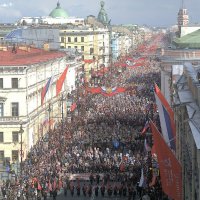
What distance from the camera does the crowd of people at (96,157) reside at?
33875 mm

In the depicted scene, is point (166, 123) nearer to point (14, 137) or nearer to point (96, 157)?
point (96, 157)

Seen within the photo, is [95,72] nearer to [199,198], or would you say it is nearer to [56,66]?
[56,66]

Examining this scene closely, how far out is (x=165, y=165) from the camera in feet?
75.2

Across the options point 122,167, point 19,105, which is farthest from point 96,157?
point 19,105

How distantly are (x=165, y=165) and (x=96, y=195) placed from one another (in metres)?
11.7

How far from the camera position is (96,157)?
133 ft

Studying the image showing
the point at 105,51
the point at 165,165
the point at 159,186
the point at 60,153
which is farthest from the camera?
the point at 105,51

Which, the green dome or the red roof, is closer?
the red roof

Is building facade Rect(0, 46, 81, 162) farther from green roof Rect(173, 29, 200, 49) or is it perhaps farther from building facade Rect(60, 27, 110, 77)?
building facade Rect(60, 27, 110, 77)

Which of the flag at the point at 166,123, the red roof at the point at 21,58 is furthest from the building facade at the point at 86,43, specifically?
the flag at the point at 166,123

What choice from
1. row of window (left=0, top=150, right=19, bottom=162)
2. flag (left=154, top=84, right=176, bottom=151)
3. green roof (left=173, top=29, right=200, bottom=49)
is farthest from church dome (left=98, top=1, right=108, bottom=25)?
flag (left=154, top=84, right=176, bottom=151)

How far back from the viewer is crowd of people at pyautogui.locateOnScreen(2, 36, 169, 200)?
33.9 m

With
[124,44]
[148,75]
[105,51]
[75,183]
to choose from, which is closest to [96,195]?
[75,183]

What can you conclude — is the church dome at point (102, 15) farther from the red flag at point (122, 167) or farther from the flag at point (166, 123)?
the flag at point (166, 123)
